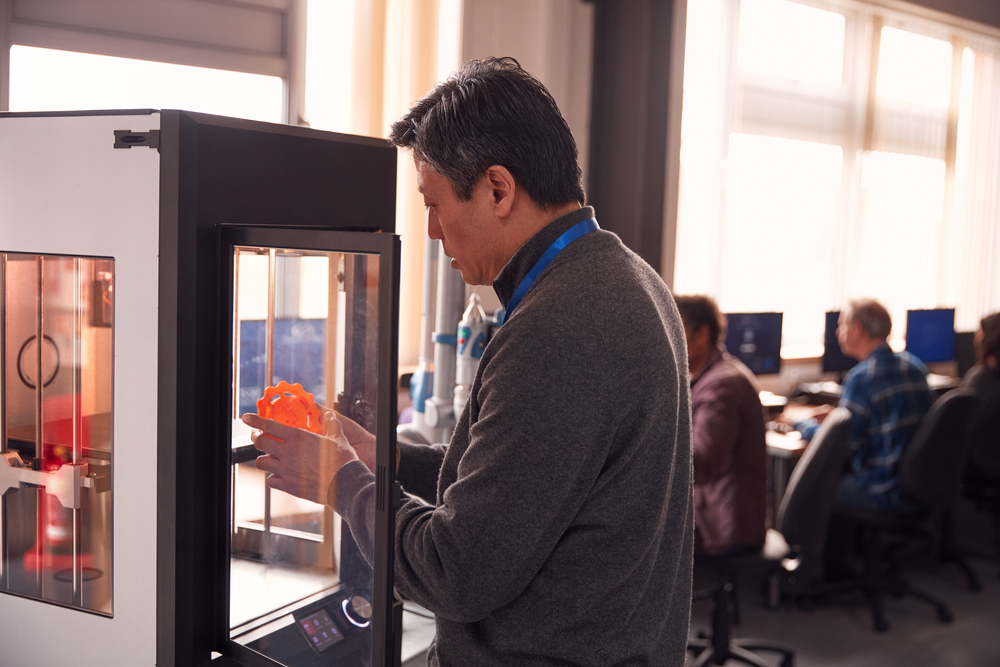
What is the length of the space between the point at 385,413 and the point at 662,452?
0.29 meters

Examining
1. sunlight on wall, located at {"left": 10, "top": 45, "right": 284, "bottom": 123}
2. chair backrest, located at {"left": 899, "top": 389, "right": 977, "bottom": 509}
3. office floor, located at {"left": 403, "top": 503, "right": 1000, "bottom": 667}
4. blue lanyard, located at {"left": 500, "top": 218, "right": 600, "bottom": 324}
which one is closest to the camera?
blue lanyard, located at {"left": 500, "top": 218, "right": 600, "bottom": 324}

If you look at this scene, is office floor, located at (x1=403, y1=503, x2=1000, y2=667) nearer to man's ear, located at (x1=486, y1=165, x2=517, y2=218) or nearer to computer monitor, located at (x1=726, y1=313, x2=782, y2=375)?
computer monitor, located at (x1=726, y1=313, x2=782, y2=375)

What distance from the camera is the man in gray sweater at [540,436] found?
0.78 metres

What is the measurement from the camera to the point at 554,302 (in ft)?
2.65

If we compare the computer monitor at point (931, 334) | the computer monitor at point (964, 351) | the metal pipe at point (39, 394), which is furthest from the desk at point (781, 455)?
the metal pipe at point (39, 394)

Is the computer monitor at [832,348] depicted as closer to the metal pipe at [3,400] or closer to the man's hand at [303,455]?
the man's hand at [303,455]

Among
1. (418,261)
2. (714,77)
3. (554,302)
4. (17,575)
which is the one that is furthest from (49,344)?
(714,77)

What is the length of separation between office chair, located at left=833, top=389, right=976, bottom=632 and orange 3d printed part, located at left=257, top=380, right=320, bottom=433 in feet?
8.54

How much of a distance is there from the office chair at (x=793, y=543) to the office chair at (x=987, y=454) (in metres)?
1.25

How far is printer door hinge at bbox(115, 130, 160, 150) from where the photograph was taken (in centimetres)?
94

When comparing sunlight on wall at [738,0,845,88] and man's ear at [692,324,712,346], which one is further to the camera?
sunlight on wall at [738,0,845,88]

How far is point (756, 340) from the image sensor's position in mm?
3703

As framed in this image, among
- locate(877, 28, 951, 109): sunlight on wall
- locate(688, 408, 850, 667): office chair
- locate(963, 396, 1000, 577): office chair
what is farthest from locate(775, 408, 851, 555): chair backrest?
locate(877, 28, 951, 109): sunlight on wall

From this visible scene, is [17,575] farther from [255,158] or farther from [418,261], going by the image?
[418,261]
